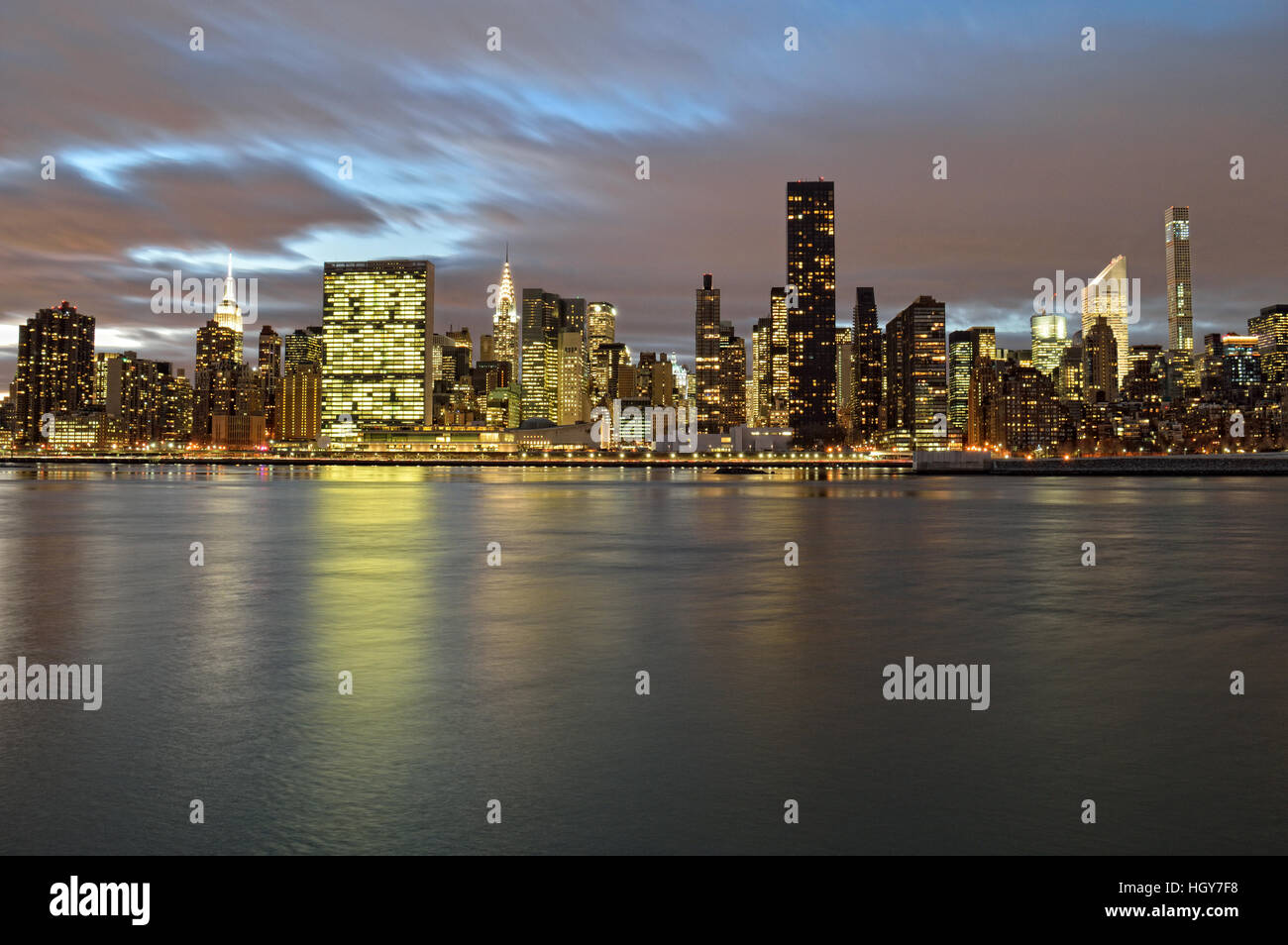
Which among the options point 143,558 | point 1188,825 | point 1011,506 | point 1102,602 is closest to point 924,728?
point 1188,825

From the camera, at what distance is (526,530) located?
2297 inches

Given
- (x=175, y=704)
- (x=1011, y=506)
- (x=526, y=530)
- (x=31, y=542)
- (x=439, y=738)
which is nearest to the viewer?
(x=439, y=738)

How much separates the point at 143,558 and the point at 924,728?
121 ft

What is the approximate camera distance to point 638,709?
627 inches

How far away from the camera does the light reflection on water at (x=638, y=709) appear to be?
10750 mm

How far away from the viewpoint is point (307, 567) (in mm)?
38094

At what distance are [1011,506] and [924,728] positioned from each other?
3374 inches

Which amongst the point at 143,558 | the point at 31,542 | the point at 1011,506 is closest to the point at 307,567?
the point at 143,558

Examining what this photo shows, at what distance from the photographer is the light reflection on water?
10750 mm

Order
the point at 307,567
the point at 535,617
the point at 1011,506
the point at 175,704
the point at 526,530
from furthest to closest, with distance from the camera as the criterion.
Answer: the point at 1011,506 → the point at 526,530 → the point at 307,567 → the point at 535,617 → the point at 175,704

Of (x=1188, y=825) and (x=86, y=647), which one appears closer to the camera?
(x=1188, y=825)
